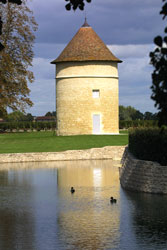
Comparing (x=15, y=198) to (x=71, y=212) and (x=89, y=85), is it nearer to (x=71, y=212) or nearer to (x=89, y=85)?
(x=71, y=212)

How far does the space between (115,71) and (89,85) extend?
375 centimetres

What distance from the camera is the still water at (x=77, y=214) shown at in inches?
562

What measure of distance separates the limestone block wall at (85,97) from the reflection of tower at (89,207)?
78.6 feet

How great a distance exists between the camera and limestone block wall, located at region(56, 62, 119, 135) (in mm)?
57906

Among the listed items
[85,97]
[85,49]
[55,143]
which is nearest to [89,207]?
[55,143]

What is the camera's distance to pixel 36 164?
124 feet

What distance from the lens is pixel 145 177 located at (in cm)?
2294

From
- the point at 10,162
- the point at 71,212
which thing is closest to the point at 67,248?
the point at 71,212

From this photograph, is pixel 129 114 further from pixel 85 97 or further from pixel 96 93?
pixel 85 97

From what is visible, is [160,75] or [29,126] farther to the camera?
[29,126]

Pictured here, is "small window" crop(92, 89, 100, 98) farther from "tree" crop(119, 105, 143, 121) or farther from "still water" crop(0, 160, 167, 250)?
"tree" crop(119, 105, 143, 121)

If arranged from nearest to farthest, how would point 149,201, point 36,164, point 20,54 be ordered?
point 149,201 < point 36,164 < point 20,54

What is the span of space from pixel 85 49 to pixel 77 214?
41.0 metres

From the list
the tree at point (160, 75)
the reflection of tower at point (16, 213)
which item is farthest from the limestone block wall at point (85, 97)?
the tree at point (160, 75)
